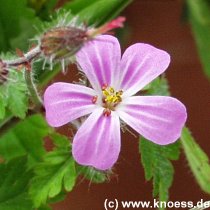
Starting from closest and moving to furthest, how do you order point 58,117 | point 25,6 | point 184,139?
point 58,117, point 184,139, point 25,6

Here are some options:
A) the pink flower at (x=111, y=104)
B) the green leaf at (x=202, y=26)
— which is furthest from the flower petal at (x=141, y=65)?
the green leaf at (x=202, y=26)

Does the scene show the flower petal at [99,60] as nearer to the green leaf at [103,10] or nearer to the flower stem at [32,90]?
the flower stem at [32,90]

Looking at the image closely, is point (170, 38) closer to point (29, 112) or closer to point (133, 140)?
point (133, 140)

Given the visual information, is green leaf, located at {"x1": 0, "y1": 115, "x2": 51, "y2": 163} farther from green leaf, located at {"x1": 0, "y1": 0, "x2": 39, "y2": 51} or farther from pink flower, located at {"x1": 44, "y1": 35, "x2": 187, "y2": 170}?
pink flower, located at {"x1": 44, "y1": 35, "x2": 187, "y2": 170}

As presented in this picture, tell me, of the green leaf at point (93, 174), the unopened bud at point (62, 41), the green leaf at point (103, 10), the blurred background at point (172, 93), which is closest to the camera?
the unopened bud at point (62, 41)

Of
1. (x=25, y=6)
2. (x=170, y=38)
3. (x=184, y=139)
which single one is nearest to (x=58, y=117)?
(x=184, y=139)

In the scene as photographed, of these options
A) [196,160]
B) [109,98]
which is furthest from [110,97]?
[196,160]
